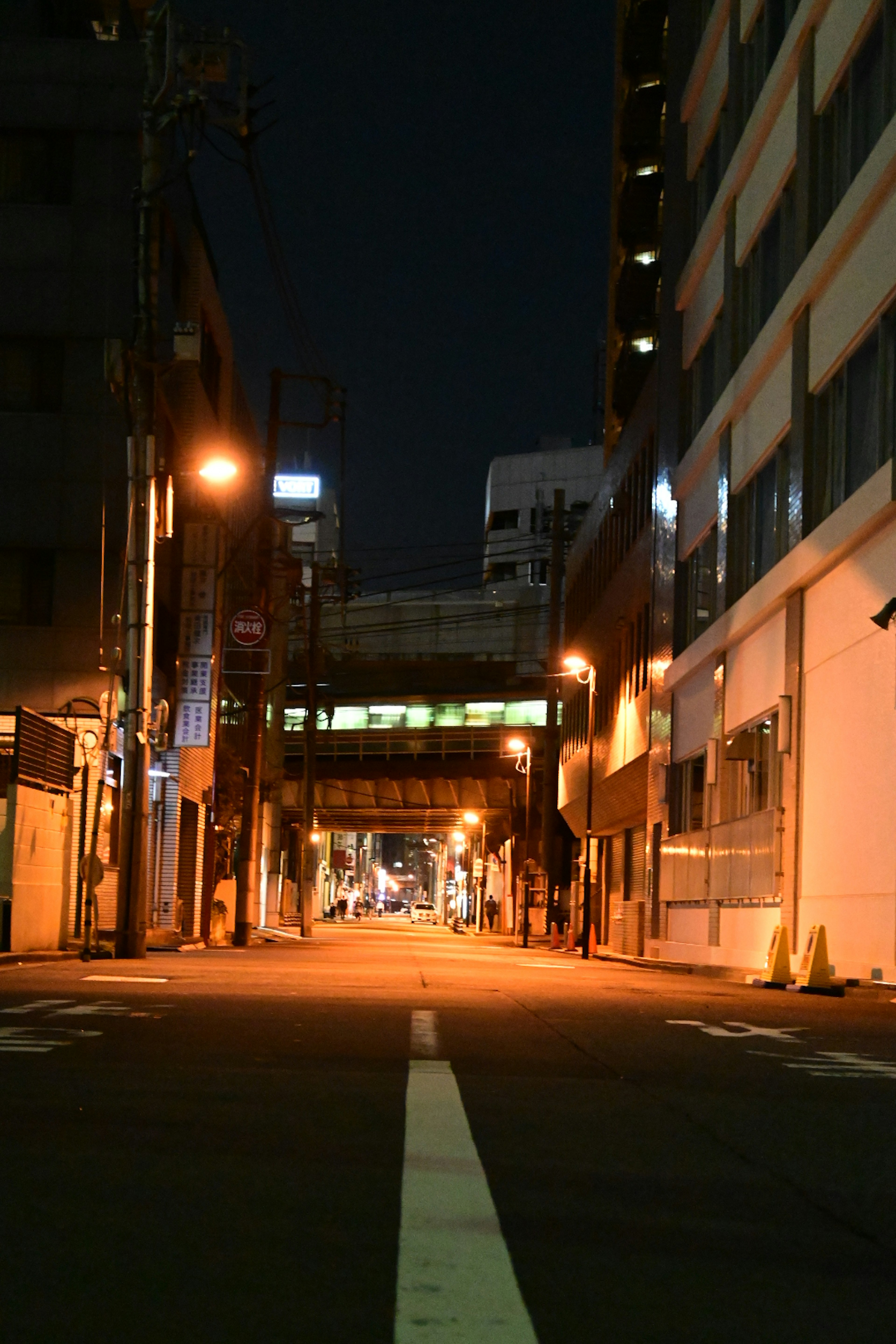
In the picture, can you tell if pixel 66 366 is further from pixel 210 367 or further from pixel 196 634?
pixel 210 367

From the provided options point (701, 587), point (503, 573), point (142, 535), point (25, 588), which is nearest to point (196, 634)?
point (25, 588)

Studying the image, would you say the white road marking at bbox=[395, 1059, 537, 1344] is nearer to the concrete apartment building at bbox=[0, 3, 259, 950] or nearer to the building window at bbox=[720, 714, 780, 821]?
the building window at bbox=[720, 714, 780, 821]

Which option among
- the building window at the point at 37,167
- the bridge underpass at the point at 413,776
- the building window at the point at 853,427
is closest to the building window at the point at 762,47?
the building window at the point at 853,427

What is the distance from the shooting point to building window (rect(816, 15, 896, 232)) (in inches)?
914

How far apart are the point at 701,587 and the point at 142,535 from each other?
15.4m

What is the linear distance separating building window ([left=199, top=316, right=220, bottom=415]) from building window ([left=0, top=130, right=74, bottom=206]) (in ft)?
25.3

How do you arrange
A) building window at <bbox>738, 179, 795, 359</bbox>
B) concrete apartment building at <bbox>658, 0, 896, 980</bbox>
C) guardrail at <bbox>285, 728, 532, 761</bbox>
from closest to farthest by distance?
concrete apartment building at <bbox>658, 0, 896, 980</bbox>
building window at <bbox>738, 179, 795, 359</bbox>
guardrail at <bbox>285, 728, 532, 761</bbox>

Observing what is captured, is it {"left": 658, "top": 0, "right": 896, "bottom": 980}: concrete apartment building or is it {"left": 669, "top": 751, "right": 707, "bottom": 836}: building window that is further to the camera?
{"left": 669, "top": 751, "right": 707, "bottom": 836}: building window

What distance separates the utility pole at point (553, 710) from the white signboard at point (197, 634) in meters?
20.0

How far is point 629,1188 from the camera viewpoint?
548cm

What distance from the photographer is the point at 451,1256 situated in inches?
169

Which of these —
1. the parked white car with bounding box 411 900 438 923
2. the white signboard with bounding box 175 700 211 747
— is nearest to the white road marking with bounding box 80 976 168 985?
the white signboard with bounding box 175 700 211 747

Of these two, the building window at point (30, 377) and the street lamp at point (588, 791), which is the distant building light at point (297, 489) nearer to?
the street lamp at point (588, 791)

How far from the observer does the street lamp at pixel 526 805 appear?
2216 inches
